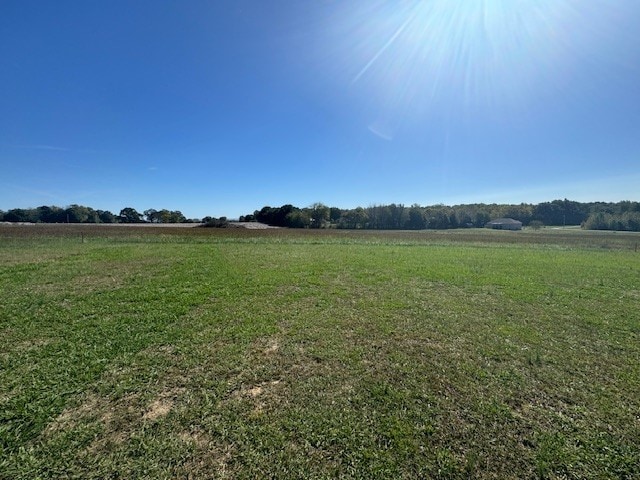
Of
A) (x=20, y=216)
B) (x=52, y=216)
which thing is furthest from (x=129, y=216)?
(x=20, y=216)

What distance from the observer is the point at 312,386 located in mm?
3715

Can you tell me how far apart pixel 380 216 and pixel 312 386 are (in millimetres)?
91719

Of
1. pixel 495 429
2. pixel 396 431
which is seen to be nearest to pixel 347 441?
pixel 396 431

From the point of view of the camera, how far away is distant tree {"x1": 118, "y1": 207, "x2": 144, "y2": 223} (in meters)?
110

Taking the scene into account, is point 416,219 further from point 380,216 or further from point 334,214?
point 334,214

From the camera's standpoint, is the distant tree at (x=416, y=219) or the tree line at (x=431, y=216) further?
the distant tree at (x=416, y=219)

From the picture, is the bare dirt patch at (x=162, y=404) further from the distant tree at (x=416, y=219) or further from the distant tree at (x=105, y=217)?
the distant tree at (x=105, y=217)

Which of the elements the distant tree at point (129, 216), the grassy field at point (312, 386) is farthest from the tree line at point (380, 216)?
the grassy field at point (312, 386)

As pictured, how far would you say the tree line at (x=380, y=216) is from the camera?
85562mm

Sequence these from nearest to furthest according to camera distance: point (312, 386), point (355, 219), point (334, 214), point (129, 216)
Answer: point (312, 386) < point (355, 219) < point (334, 214) < point (129, 216)

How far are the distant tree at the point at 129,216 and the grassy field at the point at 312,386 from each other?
413 feet

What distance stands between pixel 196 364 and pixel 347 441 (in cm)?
270

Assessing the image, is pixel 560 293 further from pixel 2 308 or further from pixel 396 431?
pixel 2 308

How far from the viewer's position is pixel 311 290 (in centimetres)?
860
